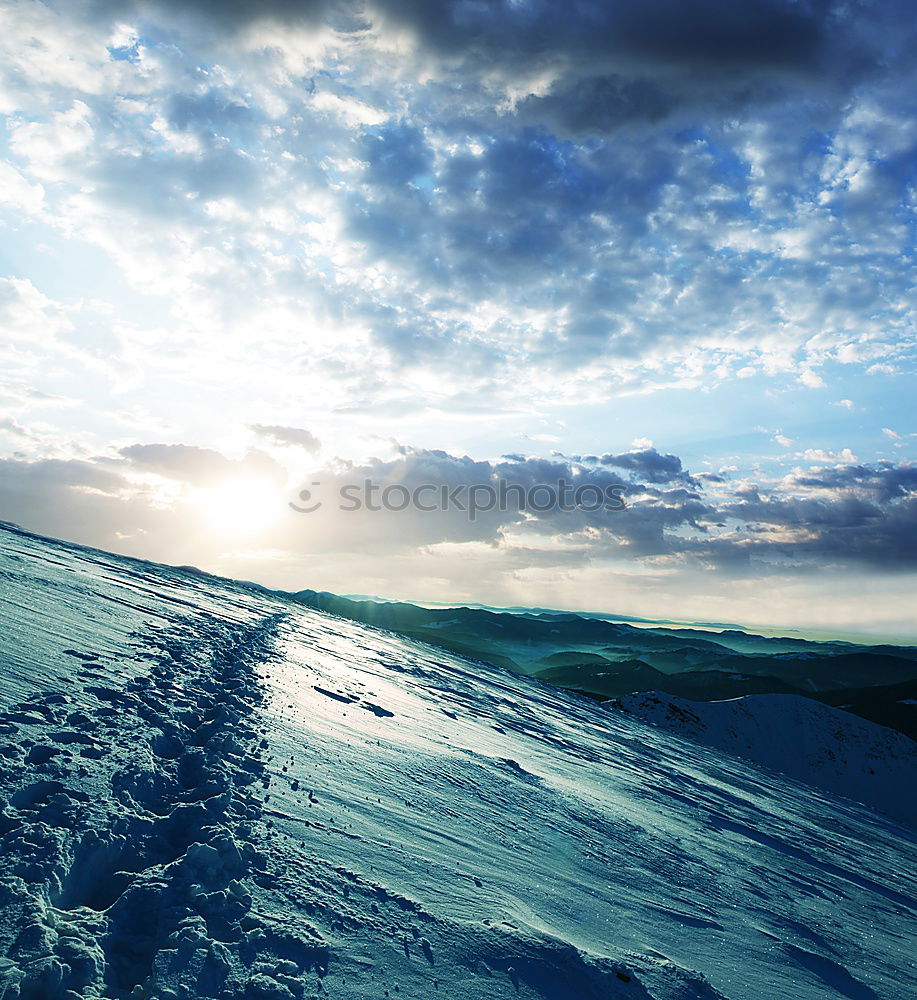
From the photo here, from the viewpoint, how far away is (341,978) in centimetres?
412

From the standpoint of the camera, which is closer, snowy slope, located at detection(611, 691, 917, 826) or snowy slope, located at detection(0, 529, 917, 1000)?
snowy slope, located at detection(0, 529, 917, 1000)

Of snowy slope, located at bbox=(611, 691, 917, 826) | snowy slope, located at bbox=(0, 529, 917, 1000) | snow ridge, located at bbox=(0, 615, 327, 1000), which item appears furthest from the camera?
snowy slope, located at bbox=(611, 691, 917, 826)

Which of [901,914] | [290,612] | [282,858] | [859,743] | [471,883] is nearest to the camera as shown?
[282,858]

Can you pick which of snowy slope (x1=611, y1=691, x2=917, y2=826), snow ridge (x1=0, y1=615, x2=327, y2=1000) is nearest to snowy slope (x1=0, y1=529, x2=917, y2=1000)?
snow ridge (x1=0, y1=615, x2=327, y2=1000)

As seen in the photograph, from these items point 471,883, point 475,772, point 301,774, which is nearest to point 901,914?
point 475,772

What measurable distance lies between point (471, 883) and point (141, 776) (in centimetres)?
391

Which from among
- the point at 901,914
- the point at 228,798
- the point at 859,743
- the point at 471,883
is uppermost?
the point at 228,798

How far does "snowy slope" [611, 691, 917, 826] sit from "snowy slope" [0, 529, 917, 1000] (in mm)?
51654

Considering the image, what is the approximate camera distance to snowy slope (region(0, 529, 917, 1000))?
13.8 feet

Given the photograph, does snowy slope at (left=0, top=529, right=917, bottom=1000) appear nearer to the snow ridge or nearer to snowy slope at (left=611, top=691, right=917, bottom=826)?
the snow ridge

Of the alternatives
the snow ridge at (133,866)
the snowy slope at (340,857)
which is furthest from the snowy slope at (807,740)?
the snow ridge at (133,866)

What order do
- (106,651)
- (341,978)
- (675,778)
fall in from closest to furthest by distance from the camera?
(341,978) < (106,651) < (675,778)

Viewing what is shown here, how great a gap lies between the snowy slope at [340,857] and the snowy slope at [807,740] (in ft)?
169

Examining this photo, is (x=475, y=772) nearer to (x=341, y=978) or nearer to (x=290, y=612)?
(x=341, y=978)
